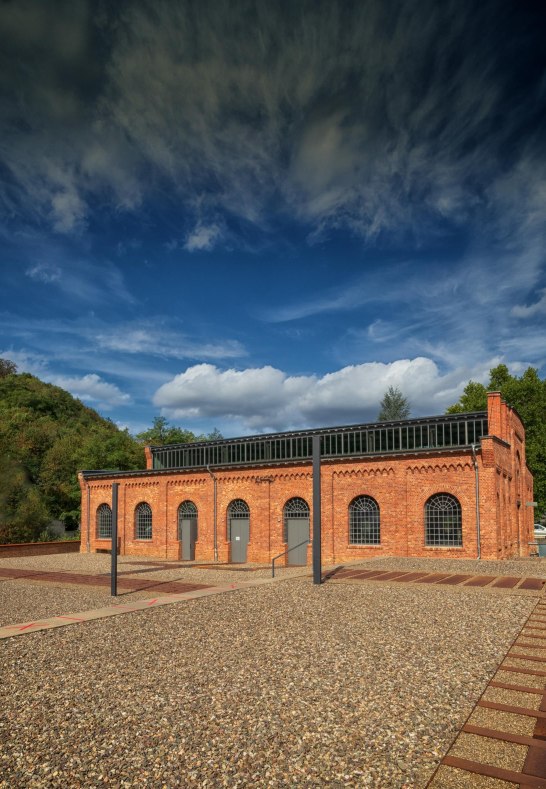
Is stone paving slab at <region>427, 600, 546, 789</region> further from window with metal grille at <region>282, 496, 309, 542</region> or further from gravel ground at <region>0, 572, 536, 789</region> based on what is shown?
window with metal grille at <region>282, 496, 309, 542</region>

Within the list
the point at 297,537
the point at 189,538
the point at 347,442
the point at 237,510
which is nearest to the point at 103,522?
the point at 189,538

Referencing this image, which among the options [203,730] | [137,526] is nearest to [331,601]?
[203,730]

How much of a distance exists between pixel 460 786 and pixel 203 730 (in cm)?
266

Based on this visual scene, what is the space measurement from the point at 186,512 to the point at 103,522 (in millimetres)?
8141

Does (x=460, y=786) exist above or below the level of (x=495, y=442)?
below

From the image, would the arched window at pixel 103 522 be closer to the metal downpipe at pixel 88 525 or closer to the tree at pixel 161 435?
the metal downpipe at pixel 88 525

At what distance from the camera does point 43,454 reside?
55.8 m

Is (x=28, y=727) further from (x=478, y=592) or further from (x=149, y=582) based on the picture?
(x=149, y=582)

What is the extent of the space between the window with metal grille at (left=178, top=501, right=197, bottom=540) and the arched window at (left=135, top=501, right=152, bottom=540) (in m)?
2.71

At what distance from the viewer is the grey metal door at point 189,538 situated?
34.2 meters

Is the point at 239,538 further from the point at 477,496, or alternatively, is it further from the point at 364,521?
the point at 477,496

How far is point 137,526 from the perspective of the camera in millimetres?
37406

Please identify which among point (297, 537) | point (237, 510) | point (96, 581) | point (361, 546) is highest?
point (237, 510)

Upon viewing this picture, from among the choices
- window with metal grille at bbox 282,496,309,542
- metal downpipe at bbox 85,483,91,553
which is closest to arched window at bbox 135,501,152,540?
metal downpipe at bbox 85,483,91,553
